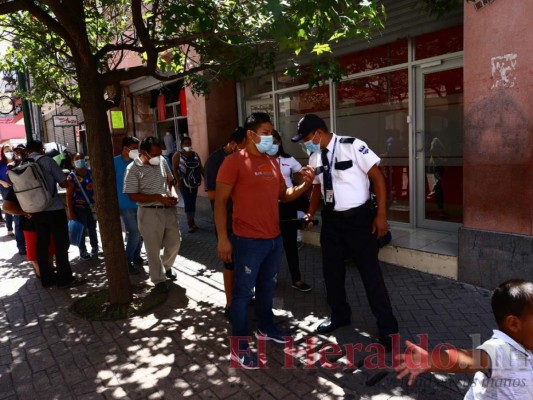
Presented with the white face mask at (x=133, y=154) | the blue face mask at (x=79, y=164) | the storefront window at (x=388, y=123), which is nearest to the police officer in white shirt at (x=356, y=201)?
the white face mask at (x=133, y=154)

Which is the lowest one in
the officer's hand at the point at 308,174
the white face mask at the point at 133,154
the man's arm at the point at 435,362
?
the man's arm at the point at 435,362

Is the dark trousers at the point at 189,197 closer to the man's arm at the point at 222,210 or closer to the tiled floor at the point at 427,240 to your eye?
the tiled floor at the point at 427,240

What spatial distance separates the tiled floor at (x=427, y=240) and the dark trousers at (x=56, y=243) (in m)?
4.33

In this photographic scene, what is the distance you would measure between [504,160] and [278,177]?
8.02 ft

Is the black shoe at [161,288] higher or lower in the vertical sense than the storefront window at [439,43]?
lower

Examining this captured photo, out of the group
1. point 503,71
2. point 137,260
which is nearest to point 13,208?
point 137,260

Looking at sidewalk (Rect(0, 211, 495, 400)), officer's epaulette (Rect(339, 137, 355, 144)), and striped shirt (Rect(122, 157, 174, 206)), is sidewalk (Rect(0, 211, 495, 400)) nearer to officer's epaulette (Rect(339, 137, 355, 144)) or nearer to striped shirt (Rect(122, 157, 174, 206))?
striped shirt (Rect(122, 157, 174, 206))

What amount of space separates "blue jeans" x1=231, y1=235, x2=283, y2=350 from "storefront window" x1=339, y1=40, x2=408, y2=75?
411cm

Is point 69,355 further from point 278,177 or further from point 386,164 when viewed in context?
point 386,164

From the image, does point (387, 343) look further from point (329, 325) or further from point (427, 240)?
point (427, 240)

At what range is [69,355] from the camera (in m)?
3.77

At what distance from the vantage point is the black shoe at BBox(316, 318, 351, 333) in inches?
154

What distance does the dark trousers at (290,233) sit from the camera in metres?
4.93

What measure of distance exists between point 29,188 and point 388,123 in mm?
5269
